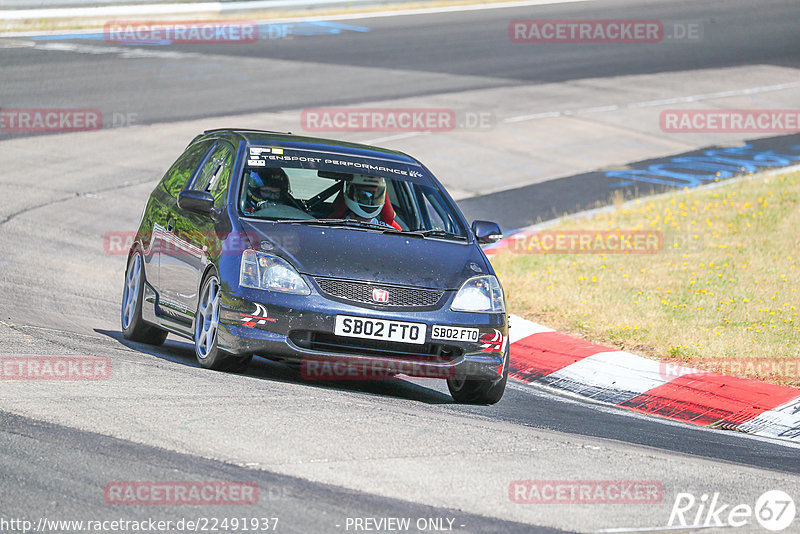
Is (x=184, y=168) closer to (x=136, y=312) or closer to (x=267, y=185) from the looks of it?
(x=136, y=312)

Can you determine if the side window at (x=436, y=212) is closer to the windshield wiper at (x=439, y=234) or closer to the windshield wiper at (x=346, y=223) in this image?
the windshield wiper at (x=439, y=234)

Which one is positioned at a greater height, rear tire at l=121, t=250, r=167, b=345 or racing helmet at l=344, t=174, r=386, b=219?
racing helmet at l=344, t=174, r=386, b=219

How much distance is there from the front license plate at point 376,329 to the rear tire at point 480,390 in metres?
0.62

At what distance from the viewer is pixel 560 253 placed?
14.4 meters

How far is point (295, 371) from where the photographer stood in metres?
8.94

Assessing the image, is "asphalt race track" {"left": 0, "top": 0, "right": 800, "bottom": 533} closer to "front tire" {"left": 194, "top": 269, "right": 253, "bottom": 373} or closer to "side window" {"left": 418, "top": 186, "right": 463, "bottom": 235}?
"front tire" {"left": 194, "top": 269, "right": 253, "bottom": 373}

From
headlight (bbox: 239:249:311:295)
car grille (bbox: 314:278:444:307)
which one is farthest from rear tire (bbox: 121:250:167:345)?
car grille (bbox: 314:278:444:307)

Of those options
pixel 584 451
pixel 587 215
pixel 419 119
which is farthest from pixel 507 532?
pixel 419 119

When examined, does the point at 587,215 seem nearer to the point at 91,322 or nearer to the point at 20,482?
the point at 91,322

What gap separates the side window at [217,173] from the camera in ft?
29.0

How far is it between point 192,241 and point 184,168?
1.36 meters

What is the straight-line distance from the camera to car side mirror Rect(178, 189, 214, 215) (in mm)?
8508

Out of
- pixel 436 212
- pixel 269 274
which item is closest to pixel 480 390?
pixel 436 212

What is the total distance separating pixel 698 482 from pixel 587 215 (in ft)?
34.7
